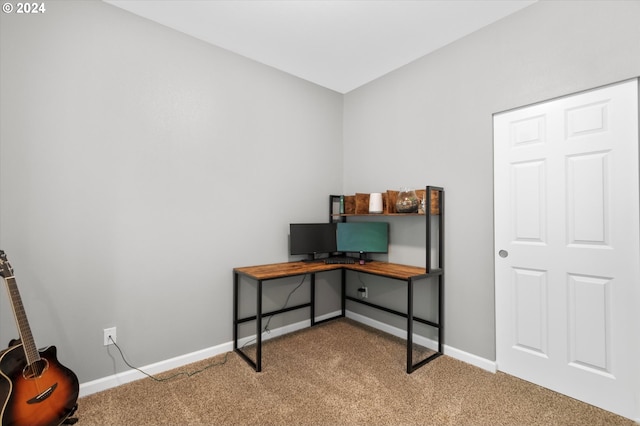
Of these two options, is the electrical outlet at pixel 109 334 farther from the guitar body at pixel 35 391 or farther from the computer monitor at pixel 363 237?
the computer monitor at pixel 363 237

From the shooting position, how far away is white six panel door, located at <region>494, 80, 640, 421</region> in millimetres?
1772

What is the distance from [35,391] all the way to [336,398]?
165 centimetres

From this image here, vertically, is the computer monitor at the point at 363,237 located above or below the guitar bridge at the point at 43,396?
above

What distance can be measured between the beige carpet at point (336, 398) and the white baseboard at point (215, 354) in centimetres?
5

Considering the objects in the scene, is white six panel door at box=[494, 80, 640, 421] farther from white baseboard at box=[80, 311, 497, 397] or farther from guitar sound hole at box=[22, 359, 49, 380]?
guitar sound hole at box=[22, 359, 49, 380]

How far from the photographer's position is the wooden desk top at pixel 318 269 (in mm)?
2413

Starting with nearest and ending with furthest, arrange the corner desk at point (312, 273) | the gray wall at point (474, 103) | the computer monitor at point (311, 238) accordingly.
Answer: the gray wall at point (474, 103) < the corner desk at point (312, 273) < the computer monitor at point (311, 238)

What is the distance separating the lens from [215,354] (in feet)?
8.48

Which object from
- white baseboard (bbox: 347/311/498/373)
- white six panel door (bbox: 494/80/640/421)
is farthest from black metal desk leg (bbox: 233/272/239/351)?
white six panel door (bbox: 494/80/640/421)

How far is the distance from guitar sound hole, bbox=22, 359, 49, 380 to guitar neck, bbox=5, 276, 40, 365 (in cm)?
2

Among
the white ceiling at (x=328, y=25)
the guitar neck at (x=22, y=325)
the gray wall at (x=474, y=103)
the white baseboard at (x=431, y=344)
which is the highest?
the white ceiling at (x=328, y=25)

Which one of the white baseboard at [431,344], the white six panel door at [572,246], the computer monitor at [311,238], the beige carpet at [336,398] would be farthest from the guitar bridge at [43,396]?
the white six panel door at [572,246]

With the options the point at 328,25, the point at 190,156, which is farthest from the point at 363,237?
the point at 328,25

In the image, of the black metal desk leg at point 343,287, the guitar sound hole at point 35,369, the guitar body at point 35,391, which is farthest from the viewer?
the black metal desk leg at point 343,287
